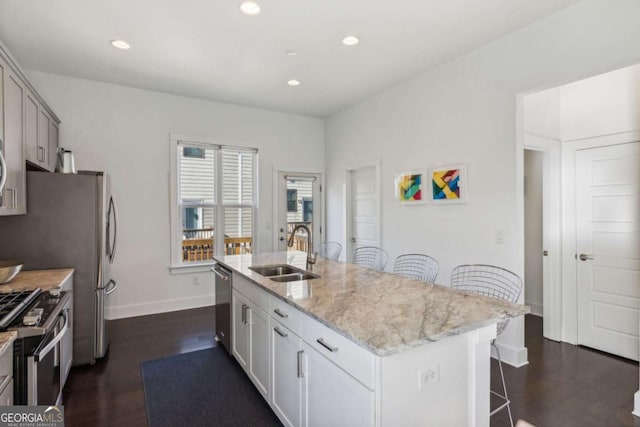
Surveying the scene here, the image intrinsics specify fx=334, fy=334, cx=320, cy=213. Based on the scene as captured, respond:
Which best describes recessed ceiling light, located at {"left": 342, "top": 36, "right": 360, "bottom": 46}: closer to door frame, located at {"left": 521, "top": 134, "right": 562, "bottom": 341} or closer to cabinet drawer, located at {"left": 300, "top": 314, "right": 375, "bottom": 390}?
door frame, located at {"left": 521, "top": 134, "right": 562, "bottom": 341}

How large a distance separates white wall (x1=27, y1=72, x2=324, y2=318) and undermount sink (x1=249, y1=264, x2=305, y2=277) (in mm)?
2377

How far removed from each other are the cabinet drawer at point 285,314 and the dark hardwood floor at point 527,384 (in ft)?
3.91

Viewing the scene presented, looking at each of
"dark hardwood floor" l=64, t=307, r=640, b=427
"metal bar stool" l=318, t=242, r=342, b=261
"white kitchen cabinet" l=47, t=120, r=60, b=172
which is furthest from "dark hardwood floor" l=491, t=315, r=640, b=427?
"white kitchen cabinet" l=47, t=120, r=60, b=172

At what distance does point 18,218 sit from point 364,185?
4.06 meters

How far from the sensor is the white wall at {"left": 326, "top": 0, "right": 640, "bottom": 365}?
2.56 m

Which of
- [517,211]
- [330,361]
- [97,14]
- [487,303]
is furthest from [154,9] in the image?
[517,211]

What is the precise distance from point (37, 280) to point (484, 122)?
4096 mm

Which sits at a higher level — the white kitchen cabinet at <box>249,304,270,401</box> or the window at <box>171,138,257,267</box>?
the window at <box>171,138,257,267</box>

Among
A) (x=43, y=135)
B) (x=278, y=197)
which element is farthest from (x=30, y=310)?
(x=278, y=197)

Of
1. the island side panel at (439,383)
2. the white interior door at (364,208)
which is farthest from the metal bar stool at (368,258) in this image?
the island side panel at (439,383)

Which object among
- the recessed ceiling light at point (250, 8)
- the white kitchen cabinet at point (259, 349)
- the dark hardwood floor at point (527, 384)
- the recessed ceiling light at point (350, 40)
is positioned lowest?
the dark hardwood floor at point (527, 384)

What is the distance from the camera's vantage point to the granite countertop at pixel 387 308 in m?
1.40

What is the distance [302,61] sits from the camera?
3.66 meters

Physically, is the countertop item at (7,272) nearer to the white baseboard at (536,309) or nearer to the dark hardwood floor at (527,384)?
the dark hardwood floor at (527,384)
